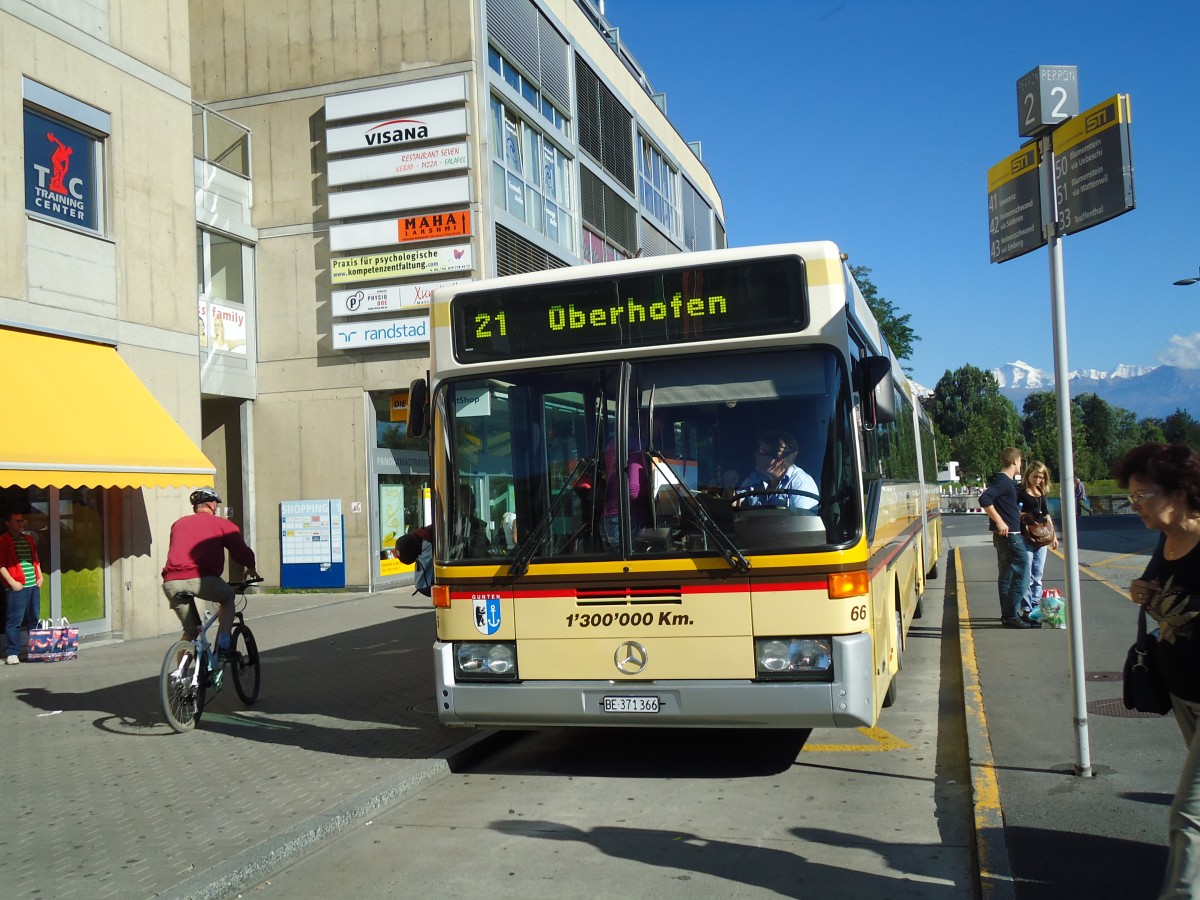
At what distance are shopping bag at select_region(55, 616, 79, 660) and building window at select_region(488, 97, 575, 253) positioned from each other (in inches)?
490

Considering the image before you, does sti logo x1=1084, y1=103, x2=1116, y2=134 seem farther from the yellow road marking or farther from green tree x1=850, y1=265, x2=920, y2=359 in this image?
green tree x1=850, y1=265, x2=920, y2=359

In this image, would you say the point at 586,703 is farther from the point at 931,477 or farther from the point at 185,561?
the point at 931,477

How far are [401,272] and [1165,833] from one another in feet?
63.7

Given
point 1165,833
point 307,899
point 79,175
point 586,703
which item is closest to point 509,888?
point 307,899

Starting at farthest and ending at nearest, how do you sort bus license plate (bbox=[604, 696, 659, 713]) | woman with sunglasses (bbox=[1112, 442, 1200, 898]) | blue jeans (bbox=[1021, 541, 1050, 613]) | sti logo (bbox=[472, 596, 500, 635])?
blue jeans (bbox=[1021, 541, 1050, 613]) → sti logo (bbox=[472, 596, 500, 635]) → bus license plate (bbox=[604, 696, 659, 713]) → woman with sunglasses (bbox=[1112, 442, 1200, 898])

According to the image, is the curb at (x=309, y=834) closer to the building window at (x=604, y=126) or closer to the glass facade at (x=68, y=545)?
the glass facade at (x=68, y=545)

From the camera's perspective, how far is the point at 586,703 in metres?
6.50

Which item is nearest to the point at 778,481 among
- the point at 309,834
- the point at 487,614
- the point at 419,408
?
the point at 487,614

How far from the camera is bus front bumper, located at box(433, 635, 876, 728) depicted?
613 cm

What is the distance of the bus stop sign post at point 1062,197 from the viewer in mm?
5879

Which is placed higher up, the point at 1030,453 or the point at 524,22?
the point at 524,22

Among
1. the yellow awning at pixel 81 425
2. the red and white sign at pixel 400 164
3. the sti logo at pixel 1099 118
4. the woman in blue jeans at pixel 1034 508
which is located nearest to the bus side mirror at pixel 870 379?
the sti logo at pixel 1099 118

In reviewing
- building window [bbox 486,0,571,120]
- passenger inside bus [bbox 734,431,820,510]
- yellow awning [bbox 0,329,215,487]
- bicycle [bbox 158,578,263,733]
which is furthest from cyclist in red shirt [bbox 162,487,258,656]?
building window [bbox 486,0,571,120]

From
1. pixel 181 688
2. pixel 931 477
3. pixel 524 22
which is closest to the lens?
pixel 181 688
